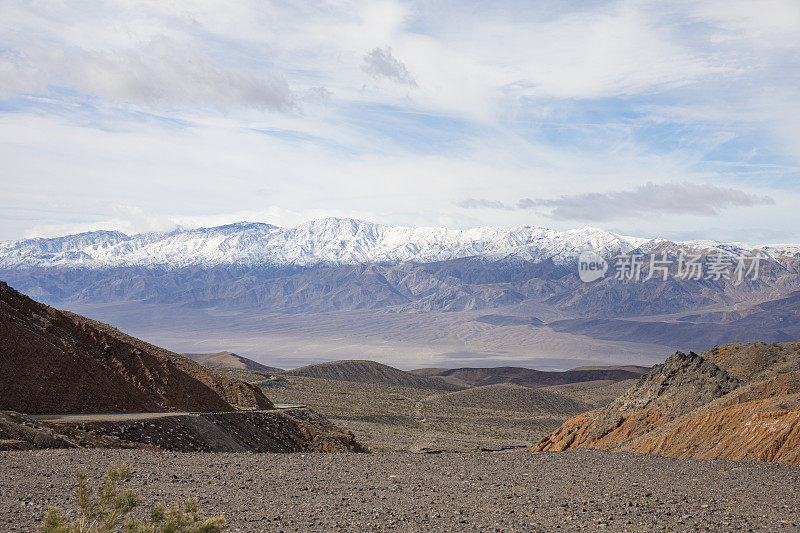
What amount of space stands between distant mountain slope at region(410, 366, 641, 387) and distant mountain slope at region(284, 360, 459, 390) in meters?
9.54

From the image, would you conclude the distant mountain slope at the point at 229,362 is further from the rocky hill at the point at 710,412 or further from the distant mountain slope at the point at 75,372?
the rocky hill at the point at 710,412

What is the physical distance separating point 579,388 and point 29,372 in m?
102

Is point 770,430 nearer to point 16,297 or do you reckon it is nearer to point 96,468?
point 96,468

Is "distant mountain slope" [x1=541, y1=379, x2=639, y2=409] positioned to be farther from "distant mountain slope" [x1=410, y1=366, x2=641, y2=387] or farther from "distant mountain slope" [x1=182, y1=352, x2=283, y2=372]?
"distant mountain slope" [x1=182, y1=352, x2=283, y2=372]

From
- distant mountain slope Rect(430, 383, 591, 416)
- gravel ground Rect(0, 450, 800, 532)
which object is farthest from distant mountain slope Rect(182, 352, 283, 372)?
gravel ground Rect(0, 450, 800, 532)

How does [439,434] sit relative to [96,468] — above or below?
below

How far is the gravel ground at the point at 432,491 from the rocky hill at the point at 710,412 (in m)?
2.62

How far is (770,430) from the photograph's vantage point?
20172mm

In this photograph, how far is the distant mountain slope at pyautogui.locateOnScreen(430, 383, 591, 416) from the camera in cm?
8794

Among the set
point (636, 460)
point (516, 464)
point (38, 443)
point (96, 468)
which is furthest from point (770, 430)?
point (38, 443)

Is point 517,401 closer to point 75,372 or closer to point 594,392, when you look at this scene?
point 594,392

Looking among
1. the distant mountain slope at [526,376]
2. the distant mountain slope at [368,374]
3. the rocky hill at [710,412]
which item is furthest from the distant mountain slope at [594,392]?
the rocky hill at [710,412]

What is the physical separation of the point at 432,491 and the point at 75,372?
20571mm

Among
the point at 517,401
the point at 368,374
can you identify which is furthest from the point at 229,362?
the point at 517,401
